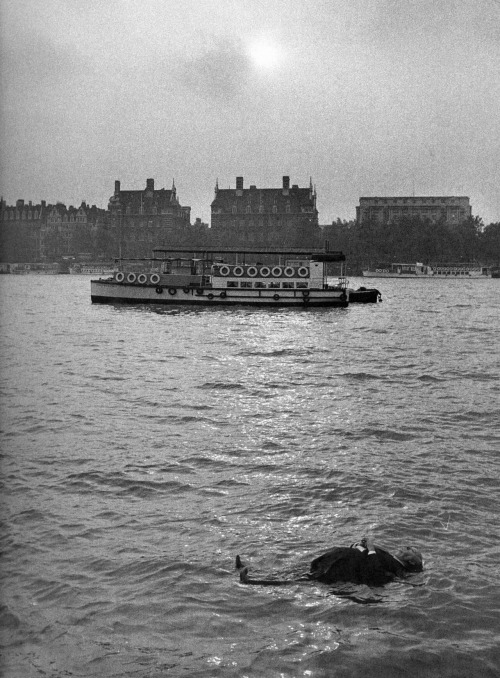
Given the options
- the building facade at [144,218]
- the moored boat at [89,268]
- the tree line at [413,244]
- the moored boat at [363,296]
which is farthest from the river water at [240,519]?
the moored boat at [89,268]

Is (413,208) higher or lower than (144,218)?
higher

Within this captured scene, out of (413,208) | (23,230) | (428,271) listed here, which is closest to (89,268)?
(23,230)

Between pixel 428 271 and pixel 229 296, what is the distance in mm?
92702

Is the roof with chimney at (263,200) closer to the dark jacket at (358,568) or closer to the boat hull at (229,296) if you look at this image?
the boat hull at (229,296)

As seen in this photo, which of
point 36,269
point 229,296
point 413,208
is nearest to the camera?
point 229,296

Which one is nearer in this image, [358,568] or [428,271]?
[358,568]

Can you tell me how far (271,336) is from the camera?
35219mm

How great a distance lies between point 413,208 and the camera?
628 feet

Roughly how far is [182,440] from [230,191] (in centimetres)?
13225

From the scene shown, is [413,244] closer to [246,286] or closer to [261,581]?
[246,286]

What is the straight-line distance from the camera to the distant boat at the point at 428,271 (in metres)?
139

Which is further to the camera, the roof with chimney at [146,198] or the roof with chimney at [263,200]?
the roof with chimney at [146,198]

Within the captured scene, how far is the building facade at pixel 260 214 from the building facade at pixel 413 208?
51259 millimetres

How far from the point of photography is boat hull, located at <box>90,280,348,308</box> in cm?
5316
